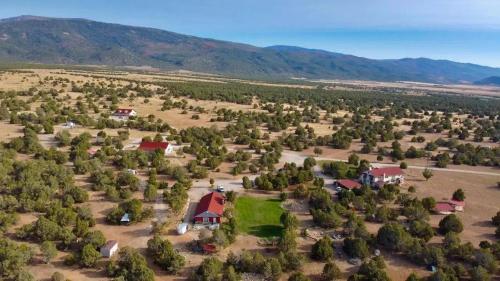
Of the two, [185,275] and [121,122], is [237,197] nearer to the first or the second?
[185,275]

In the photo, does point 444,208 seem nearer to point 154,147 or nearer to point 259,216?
point 259,216

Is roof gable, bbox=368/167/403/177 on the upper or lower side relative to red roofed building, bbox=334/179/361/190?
upper

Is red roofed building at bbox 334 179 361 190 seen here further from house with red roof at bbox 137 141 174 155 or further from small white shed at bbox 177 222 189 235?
house with red roof at bbox 137 141 174 155

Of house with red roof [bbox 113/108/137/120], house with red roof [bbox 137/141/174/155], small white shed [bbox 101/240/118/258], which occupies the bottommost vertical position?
small white shed [bbox 101/240/118/258]

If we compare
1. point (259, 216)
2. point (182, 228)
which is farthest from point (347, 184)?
point (182, 228)

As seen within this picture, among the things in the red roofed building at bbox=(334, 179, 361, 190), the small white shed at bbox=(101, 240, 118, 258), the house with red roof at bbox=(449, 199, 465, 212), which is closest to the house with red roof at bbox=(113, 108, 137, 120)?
the red roofed building at bbox=(334, 179, 361, 190)

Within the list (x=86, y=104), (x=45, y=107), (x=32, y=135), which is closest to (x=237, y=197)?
(x=32, y=135)
